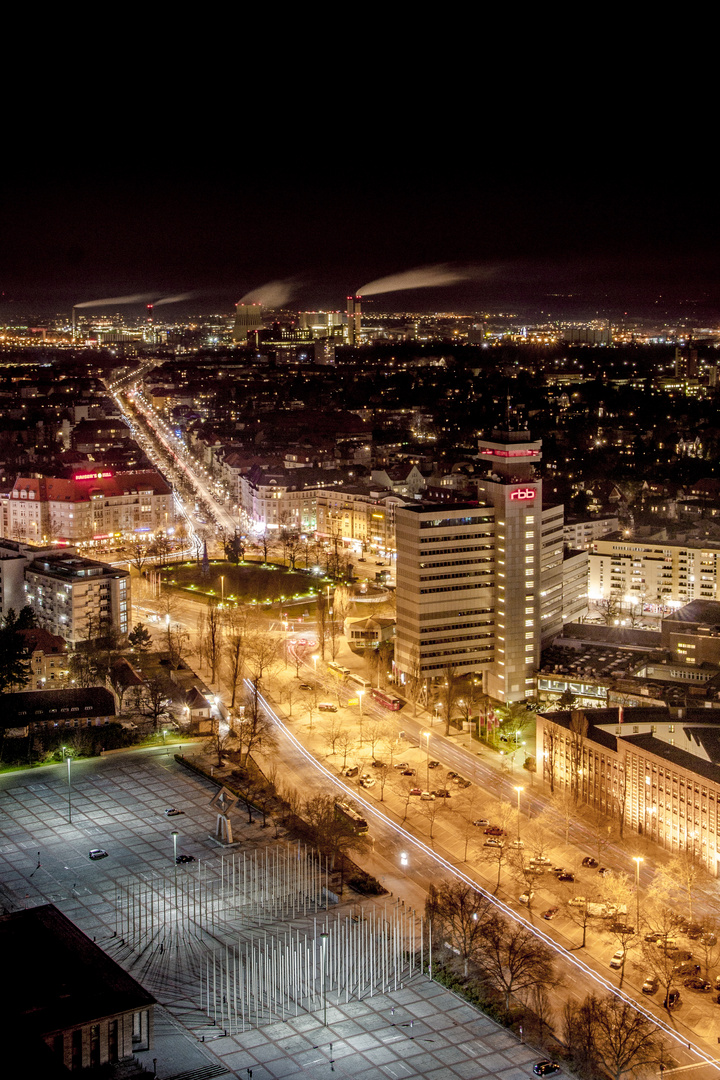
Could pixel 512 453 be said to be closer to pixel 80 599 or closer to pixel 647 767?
pixel 647 767

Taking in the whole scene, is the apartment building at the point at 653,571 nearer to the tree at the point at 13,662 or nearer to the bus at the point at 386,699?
the bus at the point at 386,699

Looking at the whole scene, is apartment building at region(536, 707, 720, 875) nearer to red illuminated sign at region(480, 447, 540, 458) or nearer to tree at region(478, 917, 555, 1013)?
tree at region(478, 917, 555, 1013)

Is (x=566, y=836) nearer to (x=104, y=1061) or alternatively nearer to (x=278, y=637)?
(x=104, y=1061)

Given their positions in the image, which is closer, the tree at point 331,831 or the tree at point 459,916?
the tree at point 459,916

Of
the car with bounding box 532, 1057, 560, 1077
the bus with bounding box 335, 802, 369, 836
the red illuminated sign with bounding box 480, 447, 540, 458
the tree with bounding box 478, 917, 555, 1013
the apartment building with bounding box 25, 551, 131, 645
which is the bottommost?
the car with bounding box 532, 1057, 560, 1077

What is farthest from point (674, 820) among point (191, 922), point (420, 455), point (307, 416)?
point (307, 416)

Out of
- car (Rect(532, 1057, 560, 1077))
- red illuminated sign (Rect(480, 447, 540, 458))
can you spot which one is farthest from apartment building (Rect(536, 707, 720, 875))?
red illuminated sign (Rect(480, 447, 540, 458))

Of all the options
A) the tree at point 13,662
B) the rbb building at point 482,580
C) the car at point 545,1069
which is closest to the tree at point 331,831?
the car at point 545,1069
